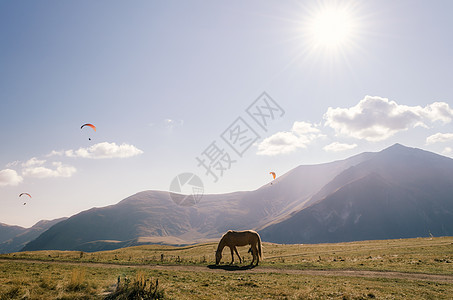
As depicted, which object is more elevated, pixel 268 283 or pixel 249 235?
pixel 249 235

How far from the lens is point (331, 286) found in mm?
16906

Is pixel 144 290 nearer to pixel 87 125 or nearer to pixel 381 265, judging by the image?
pixel 381 265

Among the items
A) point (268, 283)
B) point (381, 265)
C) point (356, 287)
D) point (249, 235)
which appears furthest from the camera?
point (249, 235)

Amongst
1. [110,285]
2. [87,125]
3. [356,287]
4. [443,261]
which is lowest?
[443,261]

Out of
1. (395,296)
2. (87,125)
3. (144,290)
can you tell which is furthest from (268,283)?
(87,125)

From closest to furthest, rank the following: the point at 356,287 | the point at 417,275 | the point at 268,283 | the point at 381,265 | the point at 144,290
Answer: the point at 144,290, the point at 356,287, the point at 268,283, the point at 417,275, the point at 381,265

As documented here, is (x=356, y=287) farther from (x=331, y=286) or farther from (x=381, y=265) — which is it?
(x=381, y=265)

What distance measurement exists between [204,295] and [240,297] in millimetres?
2136

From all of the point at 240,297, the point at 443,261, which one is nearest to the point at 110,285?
the point at 240,297

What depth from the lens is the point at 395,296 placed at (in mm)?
14367

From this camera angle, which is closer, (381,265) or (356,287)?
(356,287)

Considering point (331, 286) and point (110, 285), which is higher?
point (110, 285)

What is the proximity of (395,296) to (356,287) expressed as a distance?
2.50m

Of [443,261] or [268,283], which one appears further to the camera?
[443,261]
